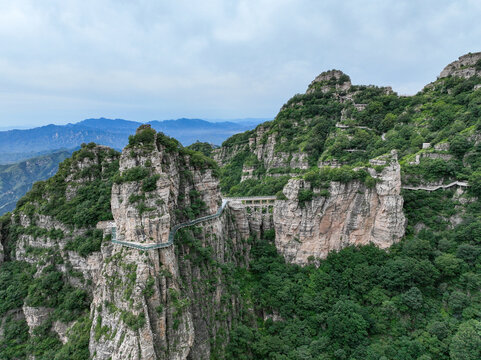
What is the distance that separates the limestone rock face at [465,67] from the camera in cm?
6612

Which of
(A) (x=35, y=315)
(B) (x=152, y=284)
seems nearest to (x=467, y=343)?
(B) (x=152, y=284)

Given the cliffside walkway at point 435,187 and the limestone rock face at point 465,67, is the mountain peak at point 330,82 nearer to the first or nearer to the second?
the limestone rock face at point 465,67

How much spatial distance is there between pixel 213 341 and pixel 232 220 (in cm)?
1974

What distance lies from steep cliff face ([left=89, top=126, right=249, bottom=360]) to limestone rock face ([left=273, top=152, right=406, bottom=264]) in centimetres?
Result: 1608

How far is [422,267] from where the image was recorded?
36062 millimetres

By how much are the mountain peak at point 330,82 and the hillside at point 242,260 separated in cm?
3948

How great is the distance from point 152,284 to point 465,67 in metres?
93.5

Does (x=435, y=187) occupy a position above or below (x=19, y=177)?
above

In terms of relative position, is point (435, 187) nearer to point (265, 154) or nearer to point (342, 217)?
point (342, 217)

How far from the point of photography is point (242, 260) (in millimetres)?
46094

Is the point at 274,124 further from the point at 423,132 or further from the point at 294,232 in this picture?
the point at 294,232

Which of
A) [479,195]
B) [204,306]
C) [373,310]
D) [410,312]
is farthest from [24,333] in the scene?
[479,195]

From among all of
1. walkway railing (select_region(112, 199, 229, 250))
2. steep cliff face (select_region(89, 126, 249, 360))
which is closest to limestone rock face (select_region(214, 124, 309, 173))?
walkway railing (select_region(112, 199, 229, 250))

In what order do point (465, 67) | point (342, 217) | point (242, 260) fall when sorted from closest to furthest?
point (342, 217) < point (242, 260) < point (465, 67)
